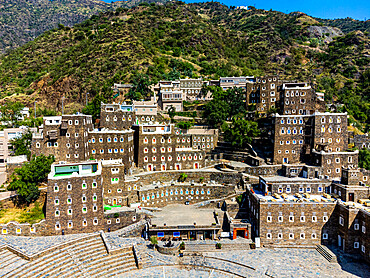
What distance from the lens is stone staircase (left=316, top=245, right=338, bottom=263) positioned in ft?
137

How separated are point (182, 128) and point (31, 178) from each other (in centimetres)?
3633

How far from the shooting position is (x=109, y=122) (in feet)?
206

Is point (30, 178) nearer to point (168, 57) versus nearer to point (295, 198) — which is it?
point (295, 198)

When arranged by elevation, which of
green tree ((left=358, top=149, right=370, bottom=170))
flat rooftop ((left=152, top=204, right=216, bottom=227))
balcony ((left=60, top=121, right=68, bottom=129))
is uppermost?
balcony ((left=60, top=121, right=68, bottom=129))

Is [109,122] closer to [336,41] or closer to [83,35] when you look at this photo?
[83,35]

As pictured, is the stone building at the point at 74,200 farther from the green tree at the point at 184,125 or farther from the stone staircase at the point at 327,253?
the stone staircase at the point at 327,253

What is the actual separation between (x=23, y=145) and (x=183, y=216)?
38.9 metres

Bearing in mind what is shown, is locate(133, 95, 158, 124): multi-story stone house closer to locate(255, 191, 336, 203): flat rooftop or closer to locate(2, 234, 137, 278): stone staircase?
locate(255, 191, 336, 203): flat rooftop

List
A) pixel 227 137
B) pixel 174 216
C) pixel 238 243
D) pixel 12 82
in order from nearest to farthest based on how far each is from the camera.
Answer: pixel 238 243 < pixel 174 216 < pixel 227 137 < pixel 12 82

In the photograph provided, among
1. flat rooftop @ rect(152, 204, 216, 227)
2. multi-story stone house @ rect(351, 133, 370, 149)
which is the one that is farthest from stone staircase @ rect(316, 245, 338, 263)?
multi-story stone house @ rect(351, 133, 370, 149)

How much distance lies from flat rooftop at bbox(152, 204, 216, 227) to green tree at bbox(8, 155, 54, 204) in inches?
817

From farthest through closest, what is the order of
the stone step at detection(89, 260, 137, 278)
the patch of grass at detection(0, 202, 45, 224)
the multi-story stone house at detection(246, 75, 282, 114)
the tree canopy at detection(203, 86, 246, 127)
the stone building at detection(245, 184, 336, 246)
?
the multi-story stone house at detection(246, 75, 282, 114) < the tree canopy at detection(203, 86, 246, 127) < the stone building at detection(245, 184, 336, 246) < the patch of grass at detection(0, 202, 45, 224) < the stone step at detection(89, 260, 137, 278)

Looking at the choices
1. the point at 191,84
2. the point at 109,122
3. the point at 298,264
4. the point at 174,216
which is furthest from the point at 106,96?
the point at 298,264

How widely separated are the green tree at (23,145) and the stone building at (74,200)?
70.6ft
